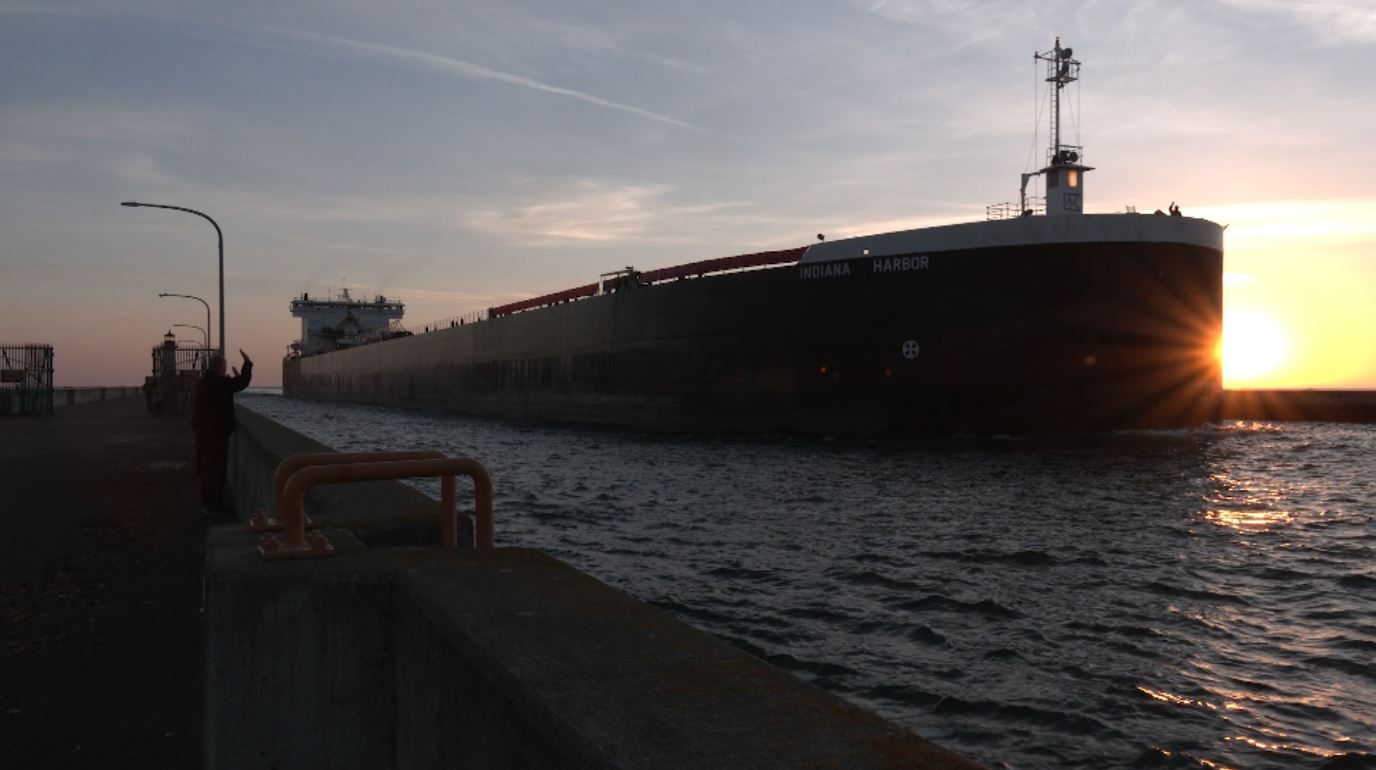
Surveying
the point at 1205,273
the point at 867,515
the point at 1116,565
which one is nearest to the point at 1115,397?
the point at 1205,273

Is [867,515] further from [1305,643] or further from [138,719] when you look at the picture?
[138,719]

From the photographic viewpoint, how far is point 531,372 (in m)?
Answer: 42.2

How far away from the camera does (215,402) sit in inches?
394

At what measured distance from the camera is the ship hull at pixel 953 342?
26.2 meters

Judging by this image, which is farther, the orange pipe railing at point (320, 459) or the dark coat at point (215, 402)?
the dark coat at point (215, 402)

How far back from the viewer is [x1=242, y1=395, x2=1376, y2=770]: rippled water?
6434 millimetres

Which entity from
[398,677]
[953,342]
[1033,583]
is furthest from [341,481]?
[953,342]

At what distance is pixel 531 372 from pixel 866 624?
3481 cm

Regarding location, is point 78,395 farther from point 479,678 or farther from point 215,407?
point 479,678

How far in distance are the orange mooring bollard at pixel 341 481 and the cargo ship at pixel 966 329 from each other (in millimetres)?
23258

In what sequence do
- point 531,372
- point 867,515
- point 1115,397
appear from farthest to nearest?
point 531,372 → point 1115,397 → point 867,515

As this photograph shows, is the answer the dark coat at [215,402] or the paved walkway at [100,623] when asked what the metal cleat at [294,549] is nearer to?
the paved walkway at [100,623]

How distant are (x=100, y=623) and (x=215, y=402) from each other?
393 cm

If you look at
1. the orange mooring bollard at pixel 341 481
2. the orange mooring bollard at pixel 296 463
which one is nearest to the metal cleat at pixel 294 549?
the orange mooring bollard at pixel 341 481
